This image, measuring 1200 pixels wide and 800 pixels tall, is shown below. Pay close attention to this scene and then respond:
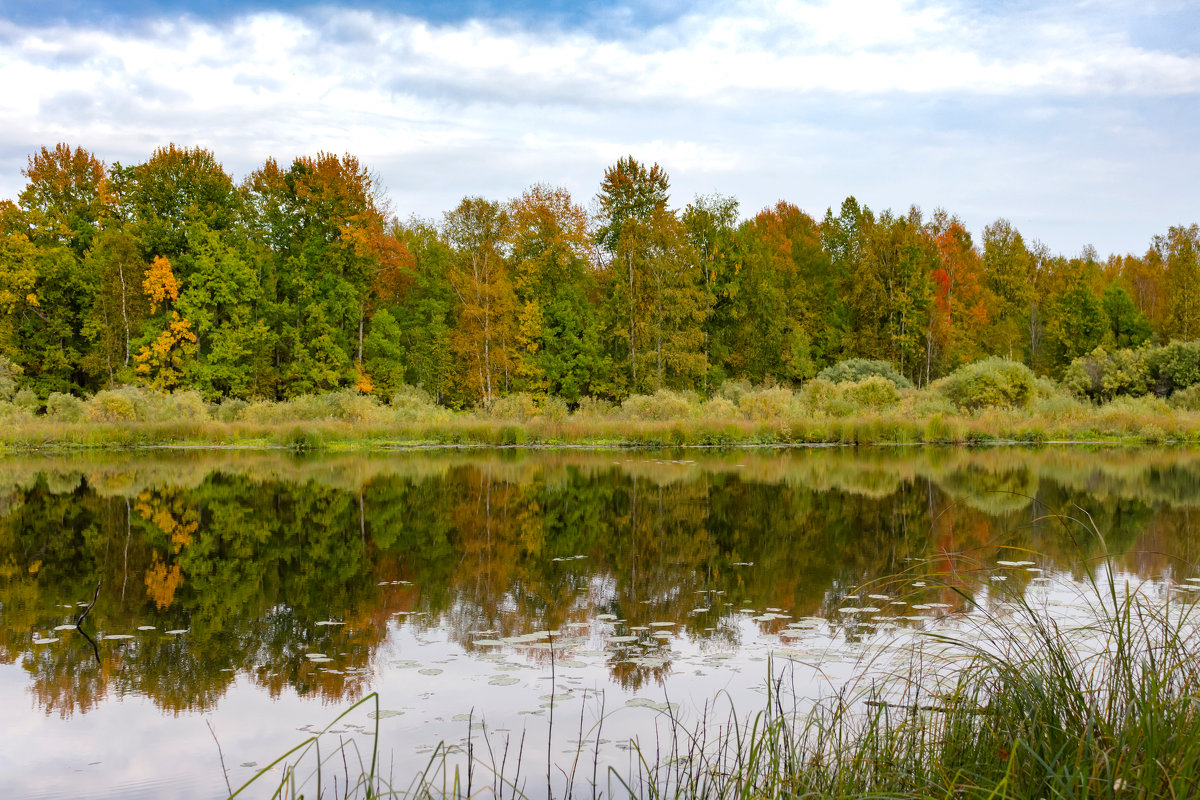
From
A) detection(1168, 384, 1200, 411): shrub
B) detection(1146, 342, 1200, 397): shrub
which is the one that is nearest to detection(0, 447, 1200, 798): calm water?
detection(1168, 384, 1200, 411): shrub

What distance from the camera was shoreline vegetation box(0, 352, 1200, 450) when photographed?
1179 inches

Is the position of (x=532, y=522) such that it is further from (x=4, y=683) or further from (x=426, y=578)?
(x=4, y=683)

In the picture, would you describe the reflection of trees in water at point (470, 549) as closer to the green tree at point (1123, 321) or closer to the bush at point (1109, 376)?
the bush at point (1109, 376)

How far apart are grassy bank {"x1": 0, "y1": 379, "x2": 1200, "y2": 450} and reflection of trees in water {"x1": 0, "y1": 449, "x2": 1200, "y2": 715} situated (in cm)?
865

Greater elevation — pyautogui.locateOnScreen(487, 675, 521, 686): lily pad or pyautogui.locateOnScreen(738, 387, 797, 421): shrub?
pyautogui.locateOnScreen(738, 387, 797, 421): shrub

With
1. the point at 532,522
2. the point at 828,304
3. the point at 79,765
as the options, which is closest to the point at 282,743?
the point at 79,765

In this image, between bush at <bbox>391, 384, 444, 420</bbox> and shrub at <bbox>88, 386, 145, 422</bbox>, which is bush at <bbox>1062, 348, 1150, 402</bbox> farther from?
shrub at <bbox>88, 386, 145, 422</bbox>

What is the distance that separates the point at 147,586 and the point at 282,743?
200 inches

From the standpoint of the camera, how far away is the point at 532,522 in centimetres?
1369

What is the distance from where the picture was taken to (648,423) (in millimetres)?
30391

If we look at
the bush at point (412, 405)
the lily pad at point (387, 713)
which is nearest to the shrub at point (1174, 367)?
the bush at point (412, 405)

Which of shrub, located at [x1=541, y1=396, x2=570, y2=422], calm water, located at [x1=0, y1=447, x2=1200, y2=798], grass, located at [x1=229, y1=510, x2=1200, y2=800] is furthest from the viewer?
shrub, located at [x1=541, y1=396, x2=570, y2=422]

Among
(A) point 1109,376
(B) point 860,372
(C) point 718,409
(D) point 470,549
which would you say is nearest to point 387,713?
(D) point 470,549

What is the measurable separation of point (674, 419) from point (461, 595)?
22905mm
